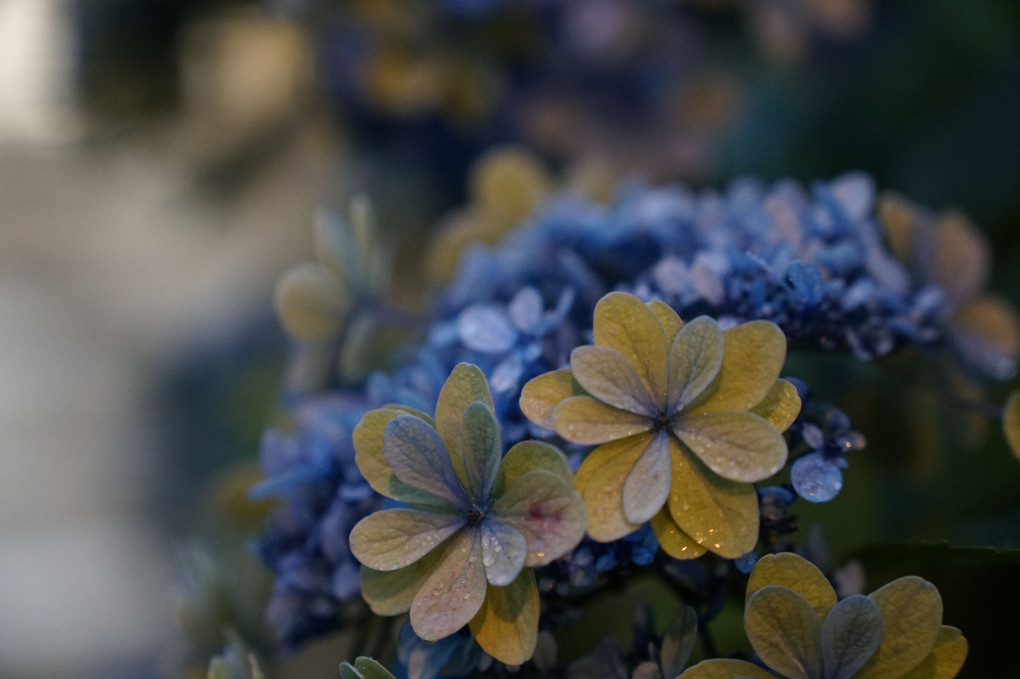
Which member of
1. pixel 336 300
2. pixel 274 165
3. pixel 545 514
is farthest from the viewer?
pixel 274 165

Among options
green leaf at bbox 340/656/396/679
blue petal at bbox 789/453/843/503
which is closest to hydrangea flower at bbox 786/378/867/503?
blue petal at bbox 789/453/843/503

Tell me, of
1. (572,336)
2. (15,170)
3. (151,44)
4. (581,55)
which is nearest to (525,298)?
(572,336)

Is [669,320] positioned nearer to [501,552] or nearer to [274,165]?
[501,552]

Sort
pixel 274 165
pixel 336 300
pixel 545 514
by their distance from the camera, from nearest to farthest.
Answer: pixel 545 514
pixel 336 300
pixel 274 165

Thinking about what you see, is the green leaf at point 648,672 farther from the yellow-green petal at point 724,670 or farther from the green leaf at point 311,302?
the green leaf at point 311,302

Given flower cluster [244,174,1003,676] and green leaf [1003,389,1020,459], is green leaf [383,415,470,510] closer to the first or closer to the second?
flower cluster [244,174,1003,676]

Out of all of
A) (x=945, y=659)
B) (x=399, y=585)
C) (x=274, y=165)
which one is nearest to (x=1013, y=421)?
(x=945, y=659)

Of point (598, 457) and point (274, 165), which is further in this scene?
point (274, 165)
